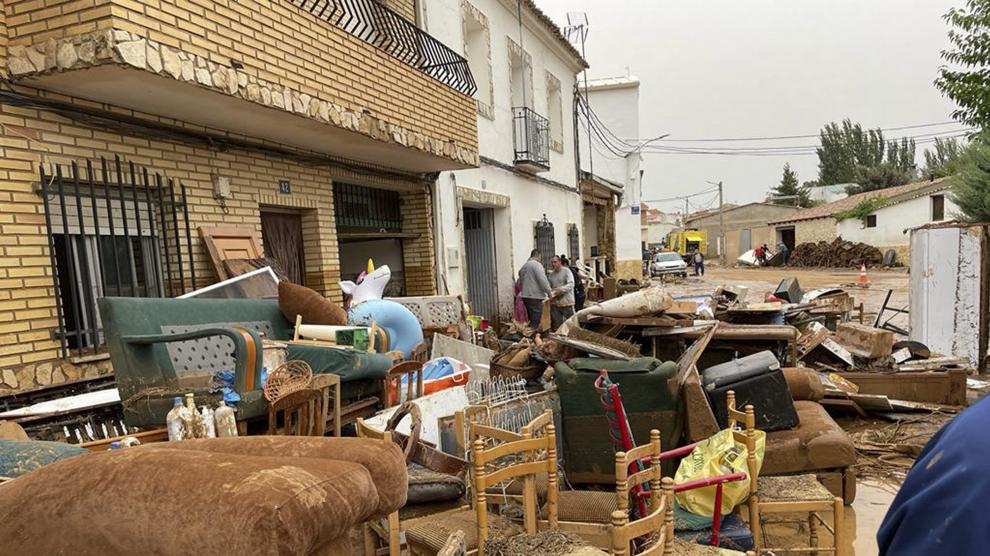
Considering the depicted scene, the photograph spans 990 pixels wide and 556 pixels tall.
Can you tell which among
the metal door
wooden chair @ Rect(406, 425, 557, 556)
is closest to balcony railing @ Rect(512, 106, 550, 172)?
the metal door

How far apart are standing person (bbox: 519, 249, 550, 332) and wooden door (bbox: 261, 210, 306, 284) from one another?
14.5ft

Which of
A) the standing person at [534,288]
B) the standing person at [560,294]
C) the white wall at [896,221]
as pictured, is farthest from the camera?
the white wall at [896,221]

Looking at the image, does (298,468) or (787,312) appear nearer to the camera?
(298,468)

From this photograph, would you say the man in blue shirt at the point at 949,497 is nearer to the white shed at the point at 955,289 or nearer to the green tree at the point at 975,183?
the white shed at the point at 955,289

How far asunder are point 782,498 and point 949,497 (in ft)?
8.74

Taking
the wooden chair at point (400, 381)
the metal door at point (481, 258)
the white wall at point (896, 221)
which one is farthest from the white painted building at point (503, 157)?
the white wall at point (896, 221)

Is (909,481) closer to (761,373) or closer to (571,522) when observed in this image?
(571,522)

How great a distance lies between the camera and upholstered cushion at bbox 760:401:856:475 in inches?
153

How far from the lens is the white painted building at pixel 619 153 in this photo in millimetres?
19812

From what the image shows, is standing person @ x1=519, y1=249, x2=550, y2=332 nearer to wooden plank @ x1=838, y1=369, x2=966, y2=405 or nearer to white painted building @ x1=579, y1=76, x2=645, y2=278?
wooden plank @ x1=838, y1=369, x2=966, y2=405

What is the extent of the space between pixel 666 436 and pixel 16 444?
12.4 ft

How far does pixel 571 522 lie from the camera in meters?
2.86

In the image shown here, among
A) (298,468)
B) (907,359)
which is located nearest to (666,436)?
(298,468)

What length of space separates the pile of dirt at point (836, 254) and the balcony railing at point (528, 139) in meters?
22.3
